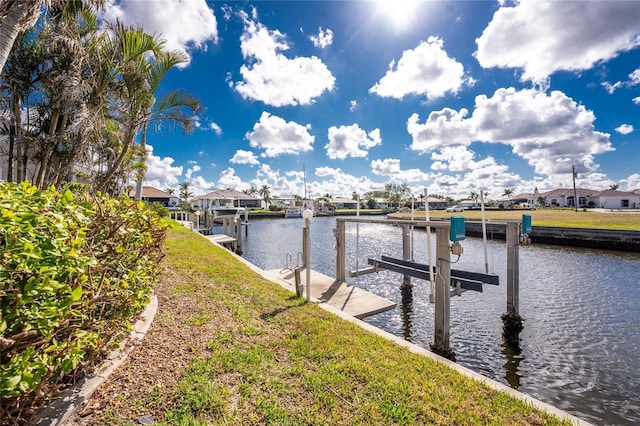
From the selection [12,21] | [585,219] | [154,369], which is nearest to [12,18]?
[12,21]

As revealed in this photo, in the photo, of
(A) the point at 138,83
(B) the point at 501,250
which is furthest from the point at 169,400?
(B) the point at 501,250

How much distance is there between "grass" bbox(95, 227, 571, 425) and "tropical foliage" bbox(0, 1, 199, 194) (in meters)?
6.42

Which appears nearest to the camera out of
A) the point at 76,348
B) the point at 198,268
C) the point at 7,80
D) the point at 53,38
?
the point at 76,348

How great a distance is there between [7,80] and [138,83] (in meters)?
2.71

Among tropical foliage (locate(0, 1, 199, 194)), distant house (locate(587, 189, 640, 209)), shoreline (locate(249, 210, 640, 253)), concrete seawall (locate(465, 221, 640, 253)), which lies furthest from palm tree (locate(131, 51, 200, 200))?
distant house (locate(587, 189, 640, 209))

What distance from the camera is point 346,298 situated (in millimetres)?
7227

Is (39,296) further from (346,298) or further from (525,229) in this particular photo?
(525,229)

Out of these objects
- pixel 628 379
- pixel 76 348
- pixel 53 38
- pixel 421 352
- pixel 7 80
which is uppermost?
pixel 53 38

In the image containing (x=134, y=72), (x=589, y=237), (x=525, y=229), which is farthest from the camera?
(x=589, y=237)

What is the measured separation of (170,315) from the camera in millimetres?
4348

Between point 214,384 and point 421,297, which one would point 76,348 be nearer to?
point 214,384

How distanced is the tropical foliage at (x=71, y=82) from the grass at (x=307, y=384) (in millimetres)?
6425

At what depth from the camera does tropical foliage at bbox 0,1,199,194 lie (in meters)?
6.84

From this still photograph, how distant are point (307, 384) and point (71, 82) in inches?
326
